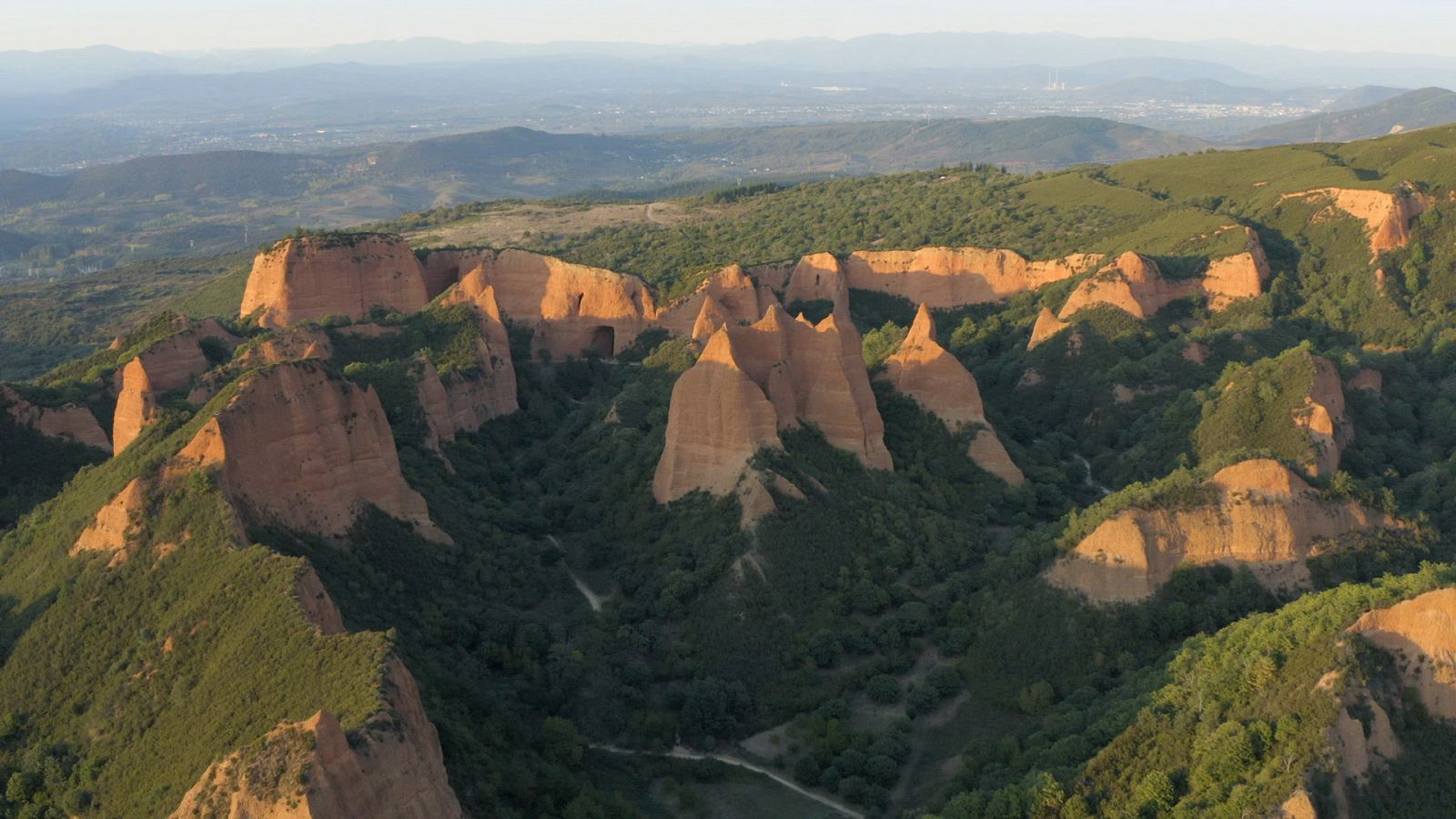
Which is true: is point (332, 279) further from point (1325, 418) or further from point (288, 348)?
point (1325, 418)

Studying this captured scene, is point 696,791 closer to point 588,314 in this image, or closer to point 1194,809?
point 1194,809

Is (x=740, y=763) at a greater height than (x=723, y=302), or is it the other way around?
(x=723, y=302)

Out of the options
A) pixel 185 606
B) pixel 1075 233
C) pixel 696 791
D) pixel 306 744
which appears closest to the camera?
pixel 306 744

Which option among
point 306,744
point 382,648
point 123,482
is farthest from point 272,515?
point 306,744

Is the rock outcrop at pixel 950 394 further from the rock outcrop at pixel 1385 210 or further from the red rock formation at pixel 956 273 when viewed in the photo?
the rock outcrop at pixel 1385 210

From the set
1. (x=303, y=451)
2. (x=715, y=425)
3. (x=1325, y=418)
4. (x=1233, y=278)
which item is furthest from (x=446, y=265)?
(x=1325, y=418)

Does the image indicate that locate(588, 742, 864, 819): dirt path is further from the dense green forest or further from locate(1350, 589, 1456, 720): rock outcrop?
locate(1350, 589, 1456, 720): rock outcrop

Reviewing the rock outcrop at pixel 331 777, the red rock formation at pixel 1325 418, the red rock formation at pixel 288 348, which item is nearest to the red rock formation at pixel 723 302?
the red rock formation at pixel 288 348
